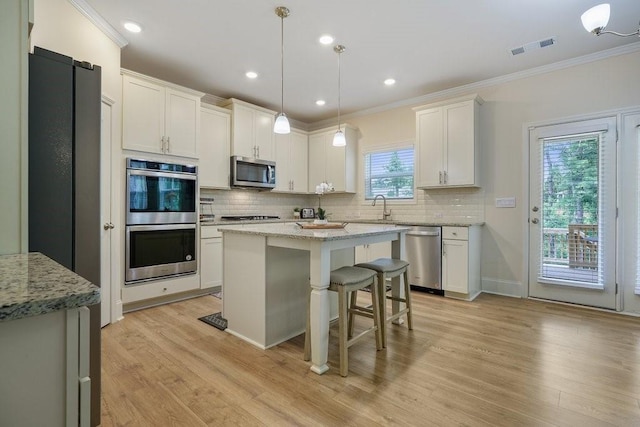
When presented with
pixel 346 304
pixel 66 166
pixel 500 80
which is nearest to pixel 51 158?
pixel 66 166

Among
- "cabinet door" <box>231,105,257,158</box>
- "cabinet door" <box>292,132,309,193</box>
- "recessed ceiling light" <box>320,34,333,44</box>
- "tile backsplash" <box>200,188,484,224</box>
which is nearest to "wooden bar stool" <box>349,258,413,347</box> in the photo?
"tile backsplash" <box>200,188,484,224</box>

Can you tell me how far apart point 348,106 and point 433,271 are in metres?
2.89

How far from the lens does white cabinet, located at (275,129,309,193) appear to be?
5184mm

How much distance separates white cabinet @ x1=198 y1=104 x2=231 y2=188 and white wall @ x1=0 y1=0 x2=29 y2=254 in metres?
3.03

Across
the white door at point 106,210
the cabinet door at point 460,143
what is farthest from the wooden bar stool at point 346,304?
the cabinet door at point 460,143

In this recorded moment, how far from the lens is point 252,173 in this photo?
15.3ft

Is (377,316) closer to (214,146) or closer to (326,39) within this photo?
(326,39)

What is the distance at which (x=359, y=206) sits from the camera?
17.6ft

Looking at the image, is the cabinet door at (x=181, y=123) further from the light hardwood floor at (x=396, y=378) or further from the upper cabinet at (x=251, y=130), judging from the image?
the light hardwood floor at (x=396, y=378)

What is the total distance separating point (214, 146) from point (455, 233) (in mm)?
3309

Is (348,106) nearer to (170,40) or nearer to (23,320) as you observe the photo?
(170,40)

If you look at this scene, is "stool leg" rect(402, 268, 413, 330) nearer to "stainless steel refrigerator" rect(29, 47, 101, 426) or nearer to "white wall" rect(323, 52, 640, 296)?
"white wall" rect(323, 52, 640, 296)

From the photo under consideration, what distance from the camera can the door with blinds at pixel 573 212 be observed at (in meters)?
3.31

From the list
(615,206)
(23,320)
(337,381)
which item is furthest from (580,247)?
(23,320)
